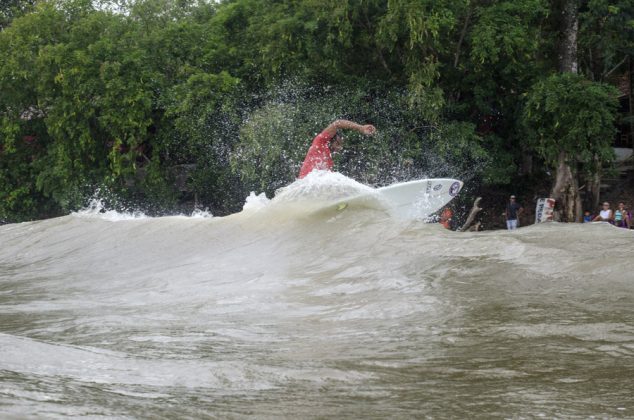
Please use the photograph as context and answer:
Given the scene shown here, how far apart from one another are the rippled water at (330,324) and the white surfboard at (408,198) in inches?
13.1

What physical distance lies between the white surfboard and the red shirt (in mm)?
798

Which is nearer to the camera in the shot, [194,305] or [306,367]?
[306,367]

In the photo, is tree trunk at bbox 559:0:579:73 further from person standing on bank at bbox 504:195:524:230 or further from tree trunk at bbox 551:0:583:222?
person standing on bank at bbox 504:195:524:230

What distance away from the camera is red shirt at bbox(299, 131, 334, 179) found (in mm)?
10516

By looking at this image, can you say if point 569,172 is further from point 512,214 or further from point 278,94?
point 278,94

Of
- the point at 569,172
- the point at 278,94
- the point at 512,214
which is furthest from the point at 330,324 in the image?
the point at 278,94

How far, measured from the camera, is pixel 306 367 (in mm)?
3883

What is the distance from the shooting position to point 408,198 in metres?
11.0

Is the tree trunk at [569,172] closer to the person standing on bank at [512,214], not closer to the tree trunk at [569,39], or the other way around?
the tree trunk at [569,39]

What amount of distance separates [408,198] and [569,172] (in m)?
10.4

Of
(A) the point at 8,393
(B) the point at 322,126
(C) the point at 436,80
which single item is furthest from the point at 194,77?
(A) the point at 8,393

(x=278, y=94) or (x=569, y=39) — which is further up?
(x=569, y=39)

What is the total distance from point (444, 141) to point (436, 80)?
189 cm

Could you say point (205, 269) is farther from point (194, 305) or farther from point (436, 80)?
point (436, 80)
